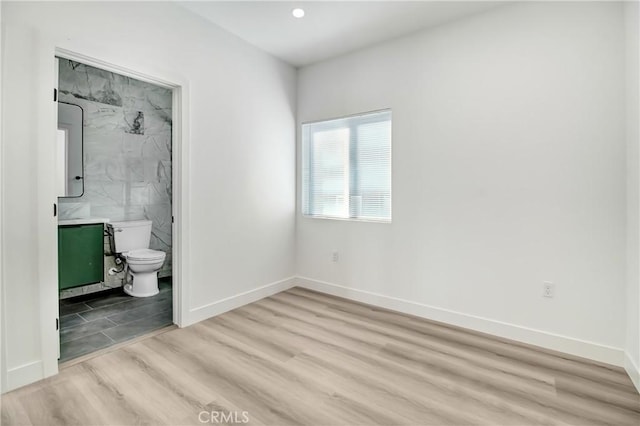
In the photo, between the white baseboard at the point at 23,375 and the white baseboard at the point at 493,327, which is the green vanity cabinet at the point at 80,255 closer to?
the white baseboard at the point at 23,375

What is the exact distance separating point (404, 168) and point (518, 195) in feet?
3.33

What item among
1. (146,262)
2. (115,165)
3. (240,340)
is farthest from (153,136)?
(240,340)

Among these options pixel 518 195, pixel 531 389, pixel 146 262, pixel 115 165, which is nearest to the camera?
pixel 531 389

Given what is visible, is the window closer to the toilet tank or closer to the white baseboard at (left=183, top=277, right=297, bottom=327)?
the white baseboard at (left=183, top=277, right=297, bottom=327)

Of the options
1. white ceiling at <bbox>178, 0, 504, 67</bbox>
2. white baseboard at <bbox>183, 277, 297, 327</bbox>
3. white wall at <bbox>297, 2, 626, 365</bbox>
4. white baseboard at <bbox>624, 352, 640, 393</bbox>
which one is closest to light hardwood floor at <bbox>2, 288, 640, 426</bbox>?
white baseboard at <bbox>624, 352, 640, 393</bbox>

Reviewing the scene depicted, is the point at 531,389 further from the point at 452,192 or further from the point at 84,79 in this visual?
the point at 84,79

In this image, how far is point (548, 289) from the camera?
2500mm

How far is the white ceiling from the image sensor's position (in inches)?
105

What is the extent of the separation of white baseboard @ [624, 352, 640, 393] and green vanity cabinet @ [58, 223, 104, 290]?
4721 mm

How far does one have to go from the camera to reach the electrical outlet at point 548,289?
8.14 ft

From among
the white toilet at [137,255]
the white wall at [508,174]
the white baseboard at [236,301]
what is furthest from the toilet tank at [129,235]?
the white wall at [508,174]

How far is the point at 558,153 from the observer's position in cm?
243

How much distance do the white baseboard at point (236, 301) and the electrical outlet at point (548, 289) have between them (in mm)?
2627

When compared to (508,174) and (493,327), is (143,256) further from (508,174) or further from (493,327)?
(508,174)
